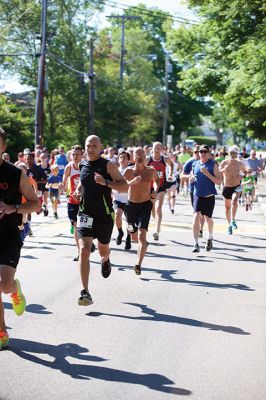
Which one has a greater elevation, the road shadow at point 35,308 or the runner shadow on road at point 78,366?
the road shadow at point 35,308

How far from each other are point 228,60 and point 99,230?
71.0 feet

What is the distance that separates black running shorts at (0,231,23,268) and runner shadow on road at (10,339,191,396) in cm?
75

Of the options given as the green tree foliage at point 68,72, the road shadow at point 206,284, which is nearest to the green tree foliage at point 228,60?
the road shadow at point 206,284

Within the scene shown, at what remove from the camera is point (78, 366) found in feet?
19.3

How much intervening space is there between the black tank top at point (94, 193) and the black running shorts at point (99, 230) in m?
0.05

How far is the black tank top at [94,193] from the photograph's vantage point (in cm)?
836

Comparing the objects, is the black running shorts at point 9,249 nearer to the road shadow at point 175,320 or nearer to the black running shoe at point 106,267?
the road shadow at point 175,320

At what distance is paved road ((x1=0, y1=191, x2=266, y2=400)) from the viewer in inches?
214

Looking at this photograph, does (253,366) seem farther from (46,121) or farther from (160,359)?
(46,121)

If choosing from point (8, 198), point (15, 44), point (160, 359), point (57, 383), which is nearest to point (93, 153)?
point (8, 198)

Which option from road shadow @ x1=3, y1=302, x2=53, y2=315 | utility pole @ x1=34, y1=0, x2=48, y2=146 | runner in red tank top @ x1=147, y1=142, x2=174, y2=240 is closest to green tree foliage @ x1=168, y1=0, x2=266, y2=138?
runner in red tank top @ x1=147, y1=142, x2=174, y2=240

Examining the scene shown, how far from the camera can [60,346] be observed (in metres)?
6.48

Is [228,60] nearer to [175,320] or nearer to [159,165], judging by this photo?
[159,165]

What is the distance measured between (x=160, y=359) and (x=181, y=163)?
21939 millimetres
